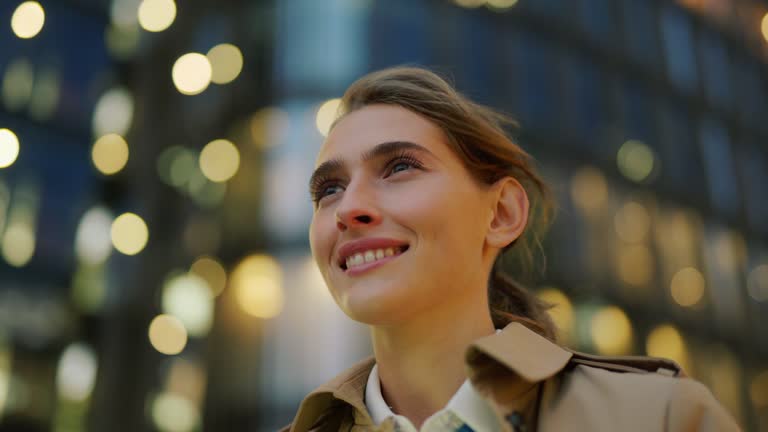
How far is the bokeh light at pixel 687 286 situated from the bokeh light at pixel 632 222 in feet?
4.24

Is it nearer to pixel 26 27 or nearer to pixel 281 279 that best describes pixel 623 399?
pixel 26 27

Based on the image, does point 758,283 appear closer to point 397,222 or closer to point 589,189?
point 589,189

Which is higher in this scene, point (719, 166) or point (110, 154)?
point (110, 154)

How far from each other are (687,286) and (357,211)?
16247 millimetres

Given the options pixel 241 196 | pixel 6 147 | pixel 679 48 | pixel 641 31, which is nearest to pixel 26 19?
pixel 6 147

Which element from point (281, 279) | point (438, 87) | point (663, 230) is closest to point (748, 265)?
point (663, 230)

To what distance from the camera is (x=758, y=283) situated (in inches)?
729

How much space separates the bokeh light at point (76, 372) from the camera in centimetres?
1203

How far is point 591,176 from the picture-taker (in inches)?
583

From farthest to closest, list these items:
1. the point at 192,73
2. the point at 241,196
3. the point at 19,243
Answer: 1. the point at 192,73
2. the point at 241,196
3. the point at 19,243

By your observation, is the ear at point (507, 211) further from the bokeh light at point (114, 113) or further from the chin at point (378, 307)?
the bokeh light at point (114, 113)

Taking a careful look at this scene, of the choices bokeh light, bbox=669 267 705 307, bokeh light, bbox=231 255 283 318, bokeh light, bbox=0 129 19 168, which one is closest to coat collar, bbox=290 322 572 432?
bokeh light, bbox=0 129 19 168

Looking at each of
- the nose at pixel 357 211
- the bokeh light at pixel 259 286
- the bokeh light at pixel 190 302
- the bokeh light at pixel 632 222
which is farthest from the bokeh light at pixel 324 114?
the nose at pixel 357 211

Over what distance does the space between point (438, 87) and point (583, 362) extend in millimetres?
685
